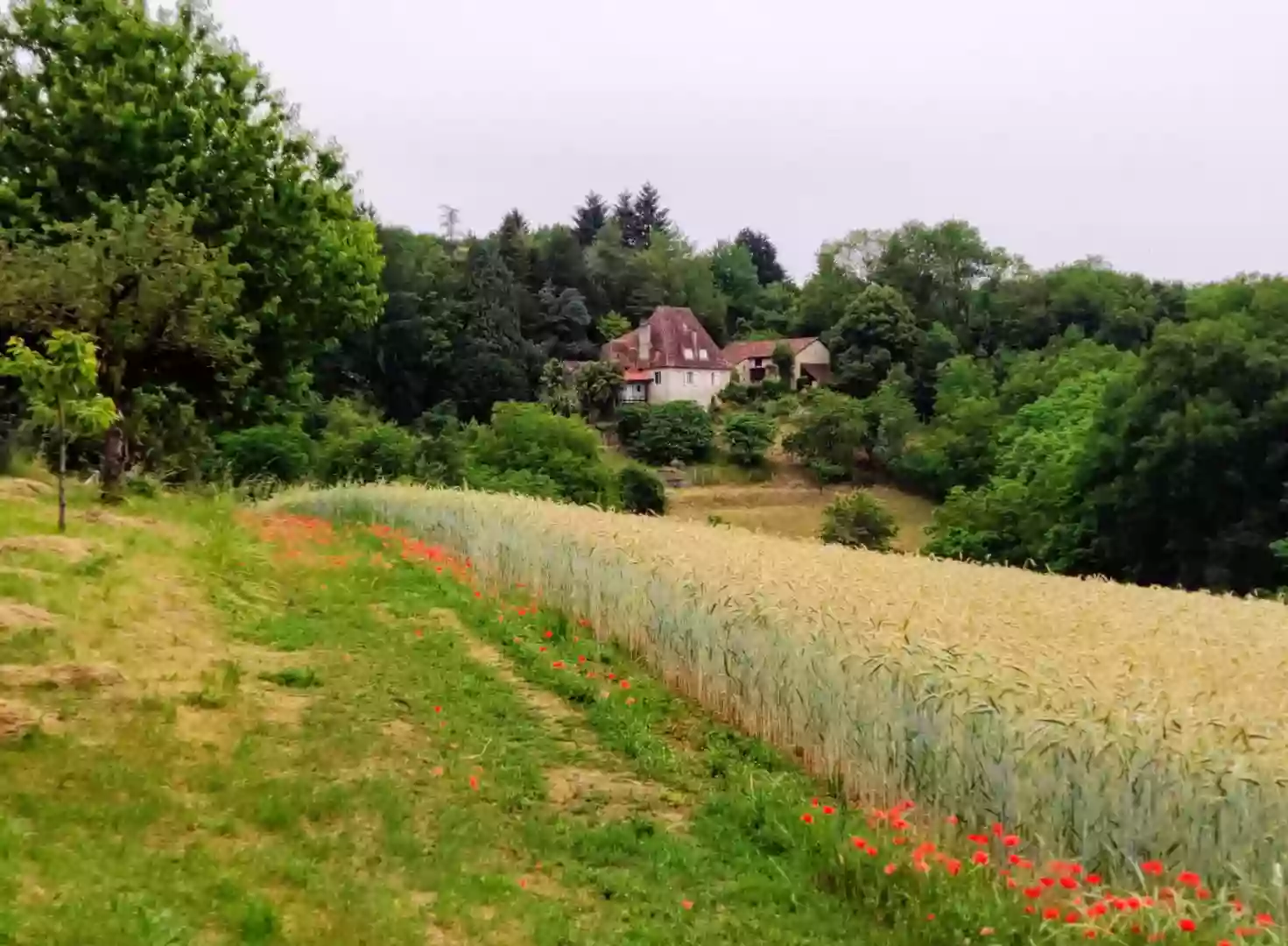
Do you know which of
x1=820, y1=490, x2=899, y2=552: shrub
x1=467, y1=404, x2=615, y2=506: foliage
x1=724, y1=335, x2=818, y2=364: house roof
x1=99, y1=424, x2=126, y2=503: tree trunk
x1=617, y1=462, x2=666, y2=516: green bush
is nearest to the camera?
x1=99, y1=424, x2=126, y2=503: tree trunk

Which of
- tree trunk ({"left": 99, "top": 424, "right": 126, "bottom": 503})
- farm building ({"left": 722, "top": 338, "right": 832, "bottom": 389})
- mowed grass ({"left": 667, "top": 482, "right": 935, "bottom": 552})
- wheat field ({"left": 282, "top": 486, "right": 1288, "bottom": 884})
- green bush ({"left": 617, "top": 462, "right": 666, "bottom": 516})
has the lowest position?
mowed grass ({"left": 667, "top": 482, "right": 935, "bottom": 552})

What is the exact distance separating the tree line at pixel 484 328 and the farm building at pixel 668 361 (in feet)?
11.4

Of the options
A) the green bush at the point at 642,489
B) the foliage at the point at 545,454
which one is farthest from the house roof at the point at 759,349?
the foliage at the point at 545,454

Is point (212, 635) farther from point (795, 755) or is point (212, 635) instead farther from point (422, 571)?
point (795, 755)

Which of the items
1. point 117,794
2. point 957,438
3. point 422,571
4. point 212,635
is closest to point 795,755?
point 117,794

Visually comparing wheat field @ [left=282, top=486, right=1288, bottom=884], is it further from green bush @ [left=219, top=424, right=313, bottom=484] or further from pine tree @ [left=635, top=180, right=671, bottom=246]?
pine tree @ [left=635, top=180, right=671, bottom=246]

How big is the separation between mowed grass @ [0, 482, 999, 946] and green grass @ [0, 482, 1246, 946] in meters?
0.02

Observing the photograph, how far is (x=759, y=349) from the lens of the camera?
69.4 meters

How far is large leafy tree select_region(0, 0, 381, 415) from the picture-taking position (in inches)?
760

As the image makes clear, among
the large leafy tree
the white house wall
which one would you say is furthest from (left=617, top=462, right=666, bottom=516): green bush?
the large leafy tree

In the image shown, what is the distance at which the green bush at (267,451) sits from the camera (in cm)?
2862

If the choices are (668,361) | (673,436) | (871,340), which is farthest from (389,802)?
(871,340)

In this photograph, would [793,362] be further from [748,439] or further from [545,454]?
[545,454]

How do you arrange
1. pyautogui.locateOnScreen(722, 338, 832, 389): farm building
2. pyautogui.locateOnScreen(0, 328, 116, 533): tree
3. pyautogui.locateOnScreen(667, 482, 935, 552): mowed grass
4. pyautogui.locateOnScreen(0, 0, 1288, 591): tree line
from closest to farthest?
pyautogui.locateOnScreen(0, 328, 116, 533): tree < pyautogui.locateOnScreen(0, 0, 1288, 591): tree line < pyautogui.locateOnScreen(667, 482, 935, 552): mowed grass < pyautogui.locateOnScreen(722, 338, 832, 389): farm building
